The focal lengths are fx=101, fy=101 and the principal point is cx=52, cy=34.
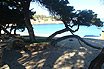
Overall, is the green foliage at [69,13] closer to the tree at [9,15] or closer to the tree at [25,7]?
the tree at [25,7]

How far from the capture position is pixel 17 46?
5609 millimetres

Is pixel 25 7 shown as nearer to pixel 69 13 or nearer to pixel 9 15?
pixel 9 15

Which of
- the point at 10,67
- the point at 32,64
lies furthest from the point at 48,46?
the point at 10,67

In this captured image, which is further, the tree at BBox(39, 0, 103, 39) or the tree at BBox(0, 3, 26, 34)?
the tree at BBox(0, 3, 26, 34)

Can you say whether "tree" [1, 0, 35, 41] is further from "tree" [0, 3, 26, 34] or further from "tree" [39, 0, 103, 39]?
"tree" [39, 0, 103, 39]

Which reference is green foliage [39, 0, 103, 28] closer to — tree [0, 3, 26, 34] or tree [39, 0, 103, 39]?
tree [39, 0, 103, 39]

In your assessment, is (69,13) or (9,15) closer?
(69,13)

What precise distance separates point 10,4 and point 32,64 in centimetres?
501

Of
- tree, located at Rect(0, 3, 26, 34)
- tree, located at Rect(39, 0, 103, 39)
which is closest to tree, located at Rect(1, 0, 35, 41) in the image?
tree, located at Rect(0, 3, 26, 34)

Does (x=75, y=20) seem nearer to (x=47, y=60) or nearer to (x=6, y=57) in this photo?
(x=47, y=60)

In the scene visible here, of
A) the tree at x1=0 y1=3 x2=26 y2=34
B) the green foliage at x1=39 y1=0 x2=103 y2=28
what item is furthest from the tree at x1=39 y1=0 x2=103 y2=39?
the tree at x1=0 y1=3 x2=26 y2=34

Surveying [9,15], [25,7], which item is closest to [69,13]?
[25,7]

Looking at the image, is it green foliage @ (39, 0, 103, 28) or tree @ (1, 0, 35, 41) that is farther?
tree @ (1, 0, 35, 41)

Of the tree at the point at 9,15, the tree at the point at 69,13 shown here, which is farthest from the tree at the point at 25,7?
the tree at the point at 69,13
